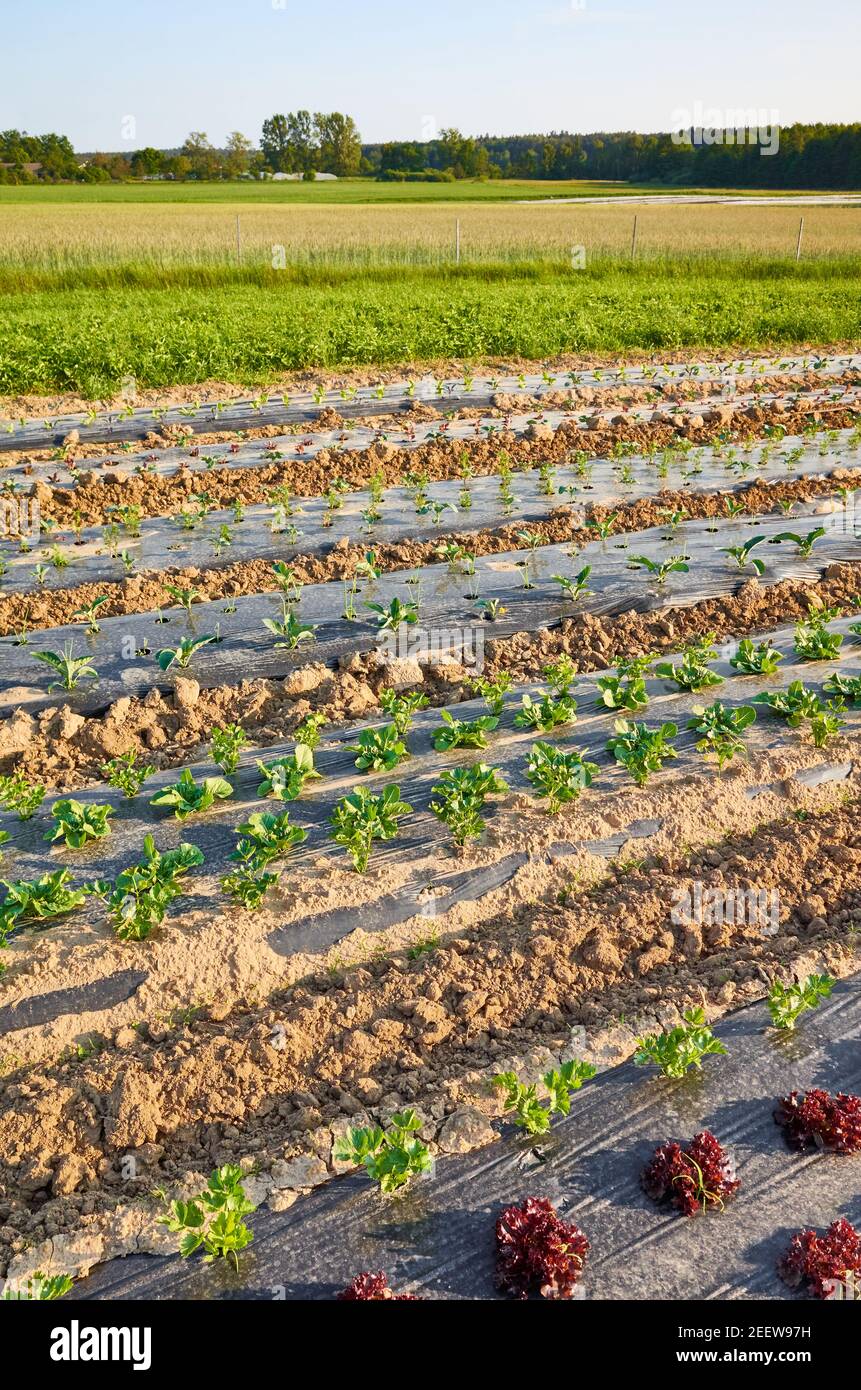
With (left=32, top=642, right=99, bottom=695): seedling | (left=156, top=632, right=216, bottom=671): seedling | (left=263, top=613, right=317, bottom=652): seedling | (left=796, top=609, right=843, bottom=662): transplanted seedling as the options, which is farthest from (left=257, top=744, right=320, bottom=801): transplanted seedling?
(left=796, top=609, right=843, bottom=662): transplanted seedling

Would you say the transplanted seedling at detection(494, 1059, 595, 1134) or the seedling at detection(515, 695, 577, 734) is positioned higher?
the seedling at detection(515, 695, 577, 734)

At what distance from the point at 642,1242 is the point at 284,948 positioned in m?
1.91

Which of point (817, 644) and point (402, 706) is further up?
point (817, 644)

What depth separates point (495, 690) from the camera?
6035 millimetres

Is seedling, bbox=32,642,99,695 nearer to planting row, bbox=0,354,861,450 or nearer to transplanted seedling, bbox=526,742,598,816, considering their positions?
transplanted seedling, bbox=526,742,598,816

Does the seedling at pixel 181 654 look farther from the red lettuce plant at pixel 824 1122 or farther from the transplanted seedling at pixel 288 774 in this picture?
the red lettuce plant at pixel 824 1122

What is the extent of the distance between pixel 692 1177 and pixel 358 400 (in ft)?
37.8

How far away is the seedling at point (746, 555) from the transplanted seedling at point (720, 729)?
2474mm

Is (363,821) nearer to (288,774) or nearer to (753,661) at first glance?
(288,774)

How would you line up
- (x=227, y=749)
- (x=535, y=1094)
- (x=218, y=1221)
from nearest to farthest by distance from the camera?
(x=218, y=1221)
(x=535, y=1094)
(x=227, y=749)

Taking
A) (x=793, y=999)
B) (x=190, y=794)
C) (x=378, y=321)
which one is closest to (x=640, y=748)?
(x=793, y=999)

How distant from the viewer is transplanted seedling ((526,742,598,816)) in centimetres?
511

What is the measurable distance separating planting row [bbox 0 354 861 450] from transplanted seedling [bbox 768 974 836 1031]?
994cm
